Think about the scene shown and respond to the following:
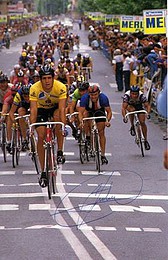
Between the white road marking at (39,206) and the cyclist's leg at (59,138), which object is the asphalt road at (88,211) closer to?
the white road marking at (39,206)

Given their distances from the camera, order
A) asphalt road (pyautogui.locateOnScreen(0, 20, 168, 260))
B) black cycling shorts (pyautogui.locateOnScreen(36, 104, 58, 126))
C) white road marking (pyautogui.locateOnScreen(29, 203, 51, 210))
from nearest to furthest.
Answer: asphalt road (pyautogui.locateOnScreen(0, 20, 168, 260)), white road marking (pyautogui.locateOnScreen(29, 203, 51, 210)), black cycling shorts (pyautogui.locateOnScreen(36, 104, 58, 126))

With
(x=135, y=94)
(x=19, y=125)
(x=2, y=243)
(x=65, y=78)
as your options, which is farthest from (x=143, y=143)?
(x=2, y=243)

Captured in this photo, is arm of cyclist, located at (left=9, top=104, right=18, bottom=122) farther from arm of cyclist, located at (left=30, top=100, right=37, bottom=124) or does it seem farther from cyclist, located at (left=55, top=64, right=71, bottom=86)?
cyclist, located at (left=55, top=64, right=71, bottom=86)

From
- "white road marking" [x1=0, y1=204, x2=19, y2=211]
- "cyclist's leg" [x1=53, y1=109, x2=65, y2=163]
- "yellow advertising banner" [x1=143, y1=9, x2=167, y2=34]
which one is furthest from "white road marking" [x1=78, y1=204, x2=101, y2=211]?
"yellow advertising banner" [x1=143, y1=9, x2=167, y2=34]

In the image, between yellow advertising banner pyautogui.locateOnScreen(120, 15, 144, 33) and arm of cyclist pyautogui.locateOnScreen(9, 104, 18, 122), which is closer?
arm of cyclist pyautogui.locateOnScreen(9, 104, 18, 122)

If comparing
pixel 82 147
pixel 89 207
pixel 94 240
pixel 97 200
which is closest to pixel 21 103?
pixel 82 147

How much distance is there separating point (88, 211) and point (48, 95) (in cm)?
224

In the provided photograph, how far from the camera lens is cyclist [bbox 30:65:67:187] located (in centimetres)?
1334

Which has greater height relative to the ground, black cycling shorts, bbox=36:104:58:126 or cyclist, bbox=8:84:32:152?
black cycling shorts, bbox=36:104:58:126

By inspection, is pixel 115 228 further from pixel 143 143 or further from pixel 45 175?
pixel 143 143

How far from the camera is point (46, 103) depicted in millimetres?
13750

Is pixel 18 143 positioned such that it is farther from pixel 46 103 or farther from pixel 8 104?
pixel 46 103

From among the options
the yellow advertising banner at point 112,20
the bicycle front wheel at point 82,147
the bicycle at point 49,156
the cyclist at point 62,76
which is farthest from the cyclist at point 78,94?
the yellow advertising banner at point 112,20

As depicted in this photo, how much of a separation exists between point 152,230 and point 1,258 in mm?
2204
